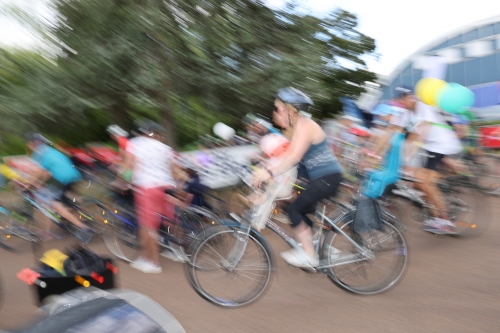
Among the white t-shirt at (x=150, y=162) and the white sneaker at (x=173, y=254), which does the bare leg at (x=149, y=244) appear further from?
the white t-shirt at (x=150, y=162)

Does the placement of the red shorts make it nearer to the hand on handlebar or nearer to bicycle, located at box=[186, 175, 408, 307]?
bicycle, located at box=[186, 175, 408, 307]

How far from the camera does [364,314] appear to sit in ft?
15.4

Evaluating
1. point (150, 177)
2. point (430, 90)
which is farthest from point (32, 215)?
point (430, 90)

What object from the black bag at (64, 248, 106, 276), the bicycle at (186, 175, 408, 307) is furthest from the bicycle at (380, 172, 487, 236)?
the black bag at (64, 248, 106, 276)

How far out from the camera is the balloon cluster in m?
8.26

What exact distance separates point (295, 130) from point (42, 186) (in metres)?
3.71

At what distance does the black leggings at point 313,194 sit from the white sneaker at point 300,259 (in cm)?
26

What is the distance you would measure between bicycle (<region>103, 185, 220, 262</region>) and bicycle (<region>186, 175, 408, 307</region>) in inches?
38.1

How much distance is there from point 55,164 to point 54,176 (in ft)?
0.47

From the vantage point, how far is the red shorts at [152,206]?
6.20 m

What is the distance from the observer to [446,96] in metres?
8.30

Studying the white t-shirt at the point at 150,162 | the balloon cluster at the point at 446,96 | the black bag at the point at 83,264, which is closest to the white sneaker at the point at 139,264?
the white t-shirt at the point at 150,162

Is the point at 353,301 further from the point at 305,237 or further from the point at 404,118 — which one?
the point at 404,118

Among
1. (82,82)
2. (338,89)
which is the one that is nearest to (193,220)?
(82,82)
